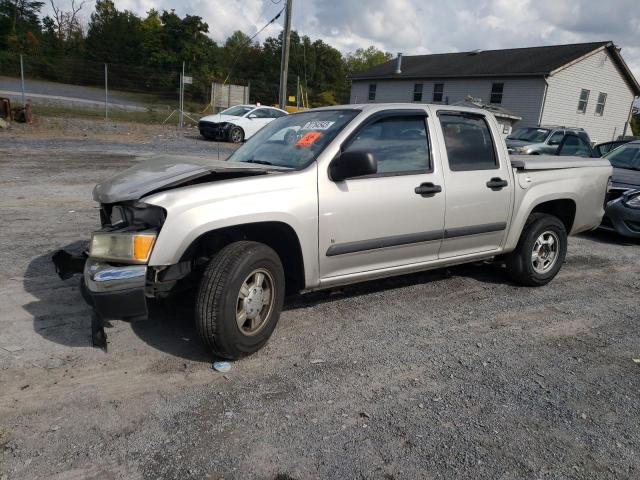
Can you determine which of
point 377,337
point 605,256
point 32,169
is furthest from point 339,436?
point 32,169

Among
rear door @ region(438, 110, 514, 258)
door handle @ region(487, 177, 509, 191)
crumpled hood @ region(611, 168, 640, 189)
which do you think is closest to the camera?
rear door @ region(438, 110, 514, 258)

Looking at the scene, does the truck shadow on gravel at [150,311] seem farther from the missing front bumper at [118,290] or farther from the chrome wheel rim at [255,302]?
the missing front bumper at [118,290]

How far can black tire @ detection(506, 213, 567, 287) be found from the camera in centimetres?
533

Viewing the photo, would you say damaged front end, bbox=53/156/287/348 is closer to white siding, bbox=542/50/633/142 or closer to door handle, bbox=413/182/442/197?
door handle, bbox=413/182/442/197

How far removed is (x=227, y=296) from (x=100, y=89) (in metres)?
27.2

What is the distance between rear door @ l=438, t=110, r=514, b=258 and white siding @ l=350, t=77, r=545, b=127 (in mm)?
21113

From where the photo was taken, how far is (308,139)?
420 centimetres

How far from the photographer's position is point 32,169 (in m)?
10.4

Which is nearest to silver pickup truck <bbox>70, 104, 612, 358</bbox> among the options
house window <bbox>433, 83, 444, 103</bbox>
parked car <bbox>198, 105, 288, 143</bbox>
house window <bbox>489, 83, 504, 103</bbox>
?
parked car <bbox>198, 105, 288, 143</bbox>

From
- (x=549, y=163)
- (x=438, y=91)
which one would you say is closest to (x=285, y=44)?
(x=438, y=91)

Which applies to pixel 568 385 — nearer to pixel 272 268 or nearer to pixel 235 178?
pixel 272 268

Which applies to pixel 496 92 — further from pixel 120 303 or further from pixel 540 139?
pixel 120 303

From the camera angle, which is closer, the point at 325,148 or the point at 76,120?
the point at 325,148

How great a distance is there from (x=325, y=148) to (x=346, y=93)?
57.6 m
